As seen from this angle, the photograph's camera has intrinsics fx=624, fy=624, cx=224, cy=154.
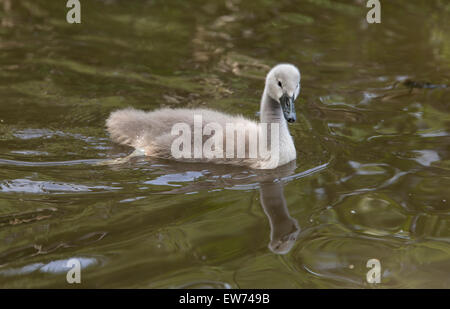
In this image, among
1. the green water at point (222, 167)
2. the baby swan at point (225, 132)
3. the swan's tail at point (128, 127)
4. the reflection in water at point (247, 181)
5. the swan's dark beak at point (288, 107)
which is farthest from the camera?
the swan's tail at point (128, 127)

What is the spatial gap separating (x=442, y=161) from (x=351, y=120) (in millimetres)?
1140

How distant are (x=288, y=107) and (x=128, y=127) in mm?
1568

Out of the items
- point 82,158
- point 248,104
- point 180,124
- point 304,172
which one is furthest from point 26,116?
point 304,172

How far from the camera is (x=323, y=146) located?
18.0 ft

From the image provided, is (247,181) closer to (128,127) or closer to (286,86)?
(286,86)

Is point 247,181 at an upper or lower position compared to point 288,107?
lower

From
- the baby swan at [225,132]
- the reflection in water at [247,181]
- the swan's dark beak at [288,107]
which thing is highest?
the swan's dark beak at [288,107]

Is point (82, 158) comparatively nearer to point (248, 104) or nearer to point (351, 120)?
point (248, 104)

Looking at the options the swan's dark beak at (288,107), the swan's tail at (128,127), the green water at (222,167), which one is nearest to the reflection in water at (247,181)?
the green water at (222,167)

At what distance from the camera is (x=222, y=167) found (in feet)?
17.0

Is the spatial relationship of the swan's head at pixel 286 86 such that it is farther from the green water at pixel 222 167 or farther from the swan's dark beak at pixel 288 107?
the green water at pixel 222 167

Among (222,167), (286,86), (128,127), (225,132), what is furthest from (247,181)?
(128,127)

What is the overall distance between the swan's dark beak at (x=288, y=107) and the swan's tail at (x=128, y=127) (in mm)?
1350

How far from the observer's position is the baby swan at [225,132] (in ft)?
16.7
